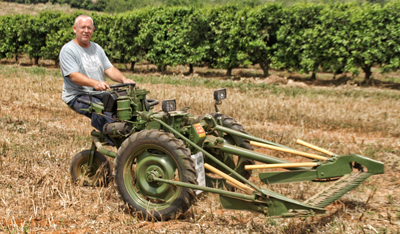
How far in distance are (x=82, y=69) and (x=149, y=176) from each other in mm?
1956

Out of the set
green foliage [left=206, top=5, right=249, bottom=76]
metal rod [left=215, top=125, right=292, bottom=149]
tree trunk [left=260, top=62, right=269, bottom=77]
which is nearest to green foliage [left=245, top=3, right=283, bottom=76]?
tree trunk [left=260, top=62, right=269, bottom=77]

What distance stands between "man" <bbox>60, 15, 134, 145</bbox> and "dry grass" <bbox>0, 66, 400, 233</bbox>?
0.93 m

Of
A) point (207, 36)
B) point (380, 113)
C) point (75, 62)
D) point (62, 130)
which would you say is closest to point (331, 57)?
point (207, 36)

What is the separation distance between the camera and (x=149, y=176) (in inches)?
151

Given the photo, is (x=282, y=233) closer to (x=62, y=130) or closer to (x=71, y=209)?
(x=71, y=209)

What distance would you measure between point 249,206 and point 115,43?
20757 mm

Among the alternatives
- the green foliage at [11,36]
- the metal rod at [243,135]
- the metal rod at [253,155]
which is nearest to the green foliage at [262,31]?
the metal rod at [243,135]

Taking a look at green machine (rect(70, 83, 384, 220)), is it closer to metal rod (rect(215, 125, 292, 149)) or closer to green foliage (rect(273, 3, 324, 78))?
metal rod (rect(215, 125, 292, 149))

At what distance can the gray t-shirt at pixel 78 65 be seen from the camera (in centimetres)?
471

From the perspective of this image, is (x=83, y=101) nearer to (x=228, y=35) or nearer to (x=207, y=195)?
(x=207, y=195)

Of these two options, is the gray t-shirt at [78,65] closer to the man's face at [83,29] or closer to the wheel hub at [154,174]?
the man's face at [83,29]

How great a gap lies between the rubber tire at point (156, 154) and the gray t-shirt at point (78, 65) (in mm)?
1463

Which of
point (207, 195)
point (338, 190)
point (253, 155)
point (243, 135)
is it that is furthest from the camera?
point (207, 195)

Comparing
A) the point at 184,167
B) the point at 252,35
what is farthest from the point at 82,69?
→ the point at 252,35
